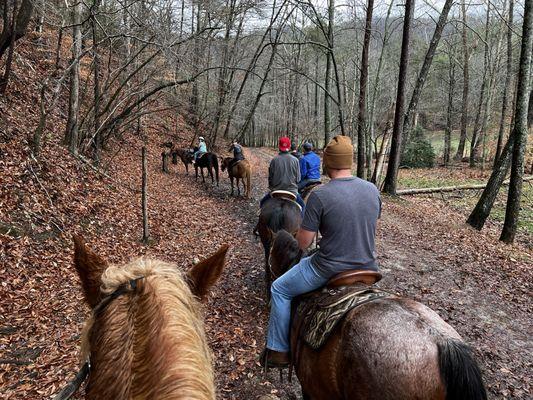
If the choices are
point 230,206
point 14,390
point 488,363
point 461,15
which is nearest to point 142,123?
point 230,206

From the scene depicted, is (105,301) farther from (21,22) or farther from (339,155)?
(21,22)

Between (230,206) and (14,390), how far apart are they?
10.2 meters

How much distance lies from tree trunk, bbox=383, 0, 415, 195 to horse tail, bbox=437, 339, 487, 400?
1387cm

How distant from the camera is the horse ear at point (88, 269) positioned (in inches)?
70.0

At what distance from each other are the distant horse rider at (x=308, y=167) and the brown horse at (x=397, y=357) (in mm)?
7537

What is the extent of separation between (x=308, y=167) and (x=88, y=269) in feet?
29.0

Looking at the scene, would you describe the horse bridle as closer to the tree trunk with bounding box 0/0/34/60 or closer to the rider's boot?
the rider's boot

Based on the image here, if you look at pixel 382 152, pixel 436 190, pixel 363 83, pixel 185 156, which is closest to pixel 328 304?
pixel 382 152

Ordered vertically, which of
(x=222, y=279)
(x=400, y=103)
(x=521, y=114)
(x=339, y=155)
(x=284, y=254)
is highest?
(x=400, y=103)

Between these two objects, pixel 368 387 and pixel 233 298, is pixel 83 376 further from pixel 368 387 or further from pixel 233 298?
pixel 233 298

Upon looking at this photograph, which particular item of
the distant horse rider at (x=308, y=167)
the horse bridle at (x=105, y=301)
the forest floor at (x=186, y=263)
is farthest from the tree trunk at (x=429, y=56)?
the horse bridle at (x=105, y=301)

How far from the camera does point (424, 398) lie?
2375mm

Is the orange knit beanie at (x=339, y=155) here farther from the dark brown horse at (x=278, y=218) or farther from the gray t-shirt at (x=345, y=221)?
the dark brown horse at (x=278, y=218)

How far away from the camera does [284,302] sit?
382 centimetres
